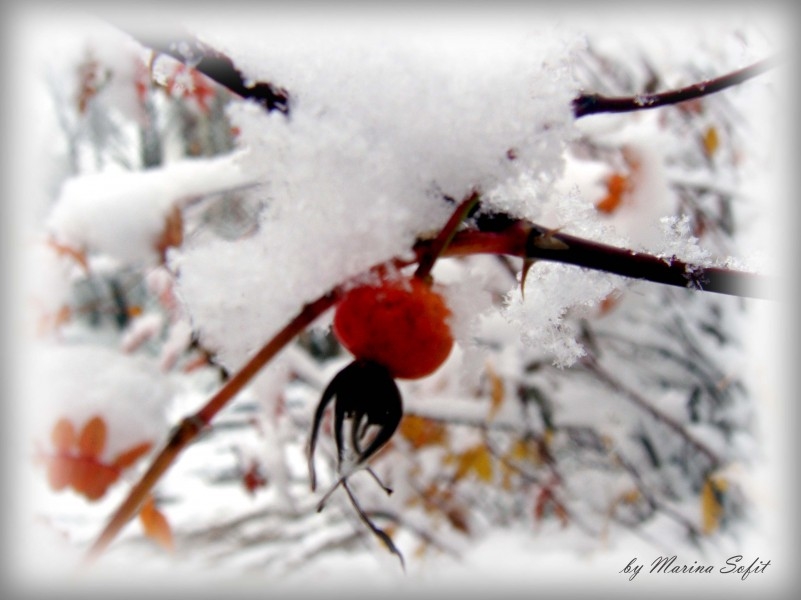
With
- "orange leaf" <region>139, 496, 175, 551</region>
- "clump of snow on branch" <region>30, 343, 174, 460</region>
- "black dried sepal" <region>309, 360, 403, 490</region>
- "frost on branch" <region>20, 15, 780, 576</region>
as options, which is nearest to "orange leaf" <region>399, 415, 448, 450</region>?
"frost on branch" <region>20, 15, 780, 576</region>

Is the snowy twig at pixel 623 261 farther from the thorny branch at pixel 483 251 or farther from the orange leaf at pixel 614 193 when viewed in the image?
the orange leaf at pixel 614 193

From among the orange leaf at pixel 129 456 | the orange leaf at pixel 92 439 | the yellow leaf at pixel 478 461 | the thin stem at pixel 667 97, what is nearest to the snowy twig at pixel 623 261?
the thin stem at pixel 667 97

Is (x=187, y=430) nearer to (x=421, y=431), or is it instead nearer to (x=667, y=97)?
(x=667, y=97)

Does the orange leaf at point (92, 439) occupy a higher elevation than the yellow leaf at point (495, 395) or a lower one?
higher

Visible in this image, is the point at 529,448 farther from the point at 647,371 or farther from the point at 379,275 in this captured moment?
the point at 379,275

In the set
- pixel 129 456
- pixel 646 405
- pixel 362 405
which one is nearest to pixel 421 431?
pixel 646 405

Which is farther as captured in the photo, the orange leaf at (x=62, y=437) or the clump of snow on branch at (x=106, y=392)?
the clump of snow on branch at (x=106, y=392)
